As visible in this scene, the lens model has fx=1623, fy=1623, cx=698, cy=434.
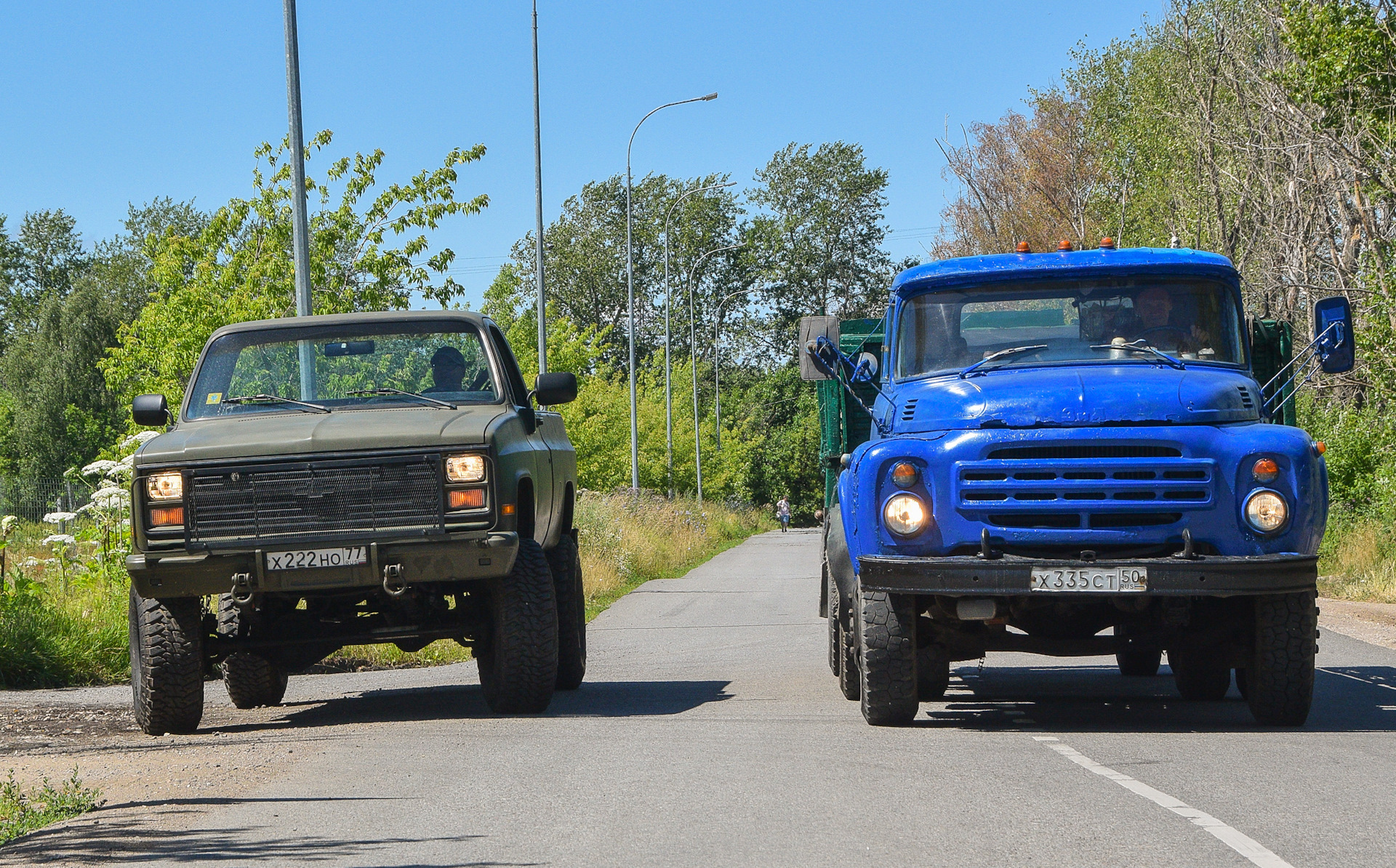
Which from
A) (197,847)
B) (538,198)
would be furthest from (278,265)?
(197,847)

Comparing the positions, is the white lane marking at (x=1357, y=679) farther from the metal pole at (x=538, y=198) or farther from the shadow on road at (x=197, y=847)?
the metal pole at (x=538, y=198)

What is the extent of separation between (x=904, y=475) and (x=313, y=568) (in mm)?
3264

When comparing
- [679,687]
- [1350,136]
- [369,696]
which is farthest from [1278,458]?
[1350,136]

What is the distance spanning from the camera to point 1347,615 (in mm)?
17719

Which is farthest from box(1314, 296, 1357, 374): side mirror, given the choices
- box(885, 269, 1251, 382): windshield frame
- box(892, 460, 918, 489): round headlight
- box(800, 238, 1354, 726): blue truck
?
box(892, 460, 918, 489): round headlight

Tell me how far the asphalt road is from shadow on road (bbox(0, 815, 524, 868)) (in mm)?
16

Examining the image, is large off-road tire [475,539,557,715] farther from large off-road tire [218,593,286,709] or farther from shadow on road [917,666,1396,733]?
shadow on road [917,666,1396,733]

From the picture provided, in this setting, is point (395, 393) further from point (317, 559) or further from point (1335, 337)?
point (1335, 337)

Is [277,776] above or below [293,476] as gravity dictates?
below

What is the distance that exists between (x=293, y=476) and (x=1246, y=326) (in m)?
5.70

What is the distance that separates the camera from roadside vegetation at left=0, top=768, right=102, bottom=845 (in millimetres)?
6492

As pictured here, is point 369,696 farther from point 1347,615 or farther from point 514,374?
point 1347,615

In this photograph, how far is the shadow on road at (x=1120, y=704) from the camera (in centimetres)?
909

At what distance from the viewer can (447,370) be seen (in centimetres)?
1041
